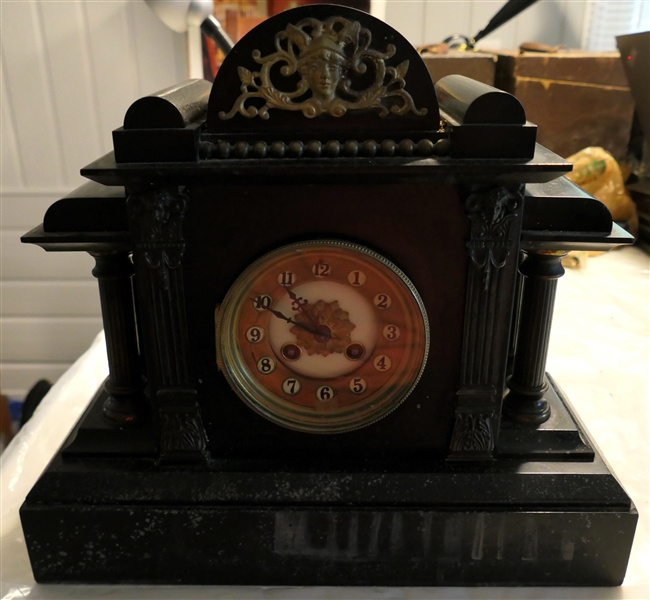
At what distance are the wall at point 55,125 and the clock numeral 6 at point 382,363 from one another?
146cm

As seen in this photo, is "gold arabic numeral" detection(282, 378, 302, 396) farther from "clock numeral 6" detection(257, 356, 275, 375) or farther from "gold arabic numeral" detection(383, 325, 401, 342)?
"gold arabic numeral" detection(383, 325, 401, 342)

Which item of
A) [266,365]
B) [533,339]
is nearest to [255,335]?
[266,365]

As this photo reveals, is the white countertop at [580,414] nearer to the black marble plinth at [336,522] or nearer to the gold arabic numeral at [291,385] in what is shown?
the black marble plinth at [336,522]

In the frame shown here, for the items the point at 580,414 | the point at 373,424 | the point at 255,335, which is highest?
the point at 255,335

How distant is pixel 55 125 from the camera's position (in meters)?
2.01

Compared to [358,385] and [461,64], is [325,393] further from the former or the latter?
[461,64]

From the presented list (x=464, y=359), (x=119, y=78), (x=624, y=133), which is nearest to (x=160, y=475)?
(x=464, y=359)

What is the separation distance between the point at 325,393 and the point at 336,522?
0.16 meters

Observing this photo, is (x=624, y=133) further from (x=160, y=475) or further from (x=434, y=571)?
(x=160, y=475)

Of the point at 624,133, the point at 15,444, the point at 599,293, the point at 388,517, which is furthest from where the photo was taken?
the point at 624,133

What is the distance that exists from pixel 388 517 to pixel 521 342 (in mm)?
294

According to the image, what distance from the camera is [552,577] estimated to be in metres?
0.81

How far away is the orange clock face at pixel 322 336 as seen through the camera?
76 cm

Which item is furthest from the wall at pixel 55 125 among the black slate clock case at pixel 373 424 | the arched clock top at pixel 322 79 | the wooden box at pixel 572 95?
the arched clock top at pixel 322 79
